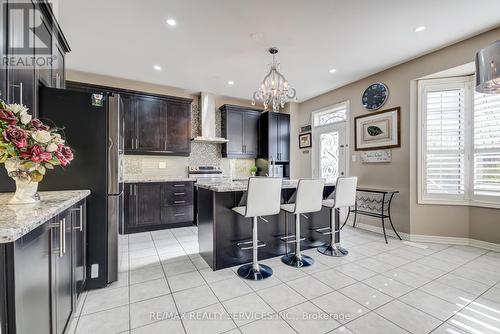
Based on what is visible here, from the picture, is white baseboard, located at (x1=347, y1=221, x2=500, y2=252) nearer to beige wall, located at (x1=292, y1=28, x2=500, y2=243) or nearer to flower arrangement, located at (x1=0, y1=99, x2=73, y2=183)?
beige wall, located at (x1=292, y1=28, x2=500, y2=243)

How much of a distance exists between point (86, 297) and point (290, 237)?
7.39ft

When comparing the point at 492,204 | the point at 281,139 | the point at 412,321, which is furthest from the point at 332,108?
the point at 412,321

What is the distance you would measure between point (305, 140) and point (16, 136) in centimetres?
526

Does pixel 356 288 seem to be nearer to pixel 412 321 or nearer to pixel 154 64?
pixel 412 321

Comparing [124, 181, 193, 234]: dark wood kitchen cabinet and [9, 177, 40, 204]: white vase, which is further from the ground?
[9, 177, 40, 204]: white vase

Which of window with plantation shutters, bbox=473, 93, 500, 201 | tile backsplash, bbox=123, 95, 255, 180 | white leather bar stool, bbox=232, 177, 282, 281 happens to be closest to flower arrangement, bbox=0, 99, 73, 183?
white leather bar stool, bbox=232, 177, 282, 281

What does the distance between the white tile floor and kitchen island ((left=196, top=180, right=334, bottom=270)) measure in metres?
0.16

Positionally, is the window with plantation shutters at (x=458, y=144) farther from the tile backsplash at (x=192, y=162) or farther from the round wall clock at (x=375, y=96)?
the tile backsplash at (x=192, y=162)

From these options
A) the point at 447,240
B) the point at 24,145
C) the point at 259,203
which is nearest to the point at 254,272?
the point at 259,203

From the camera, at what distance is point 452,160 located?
3502mm

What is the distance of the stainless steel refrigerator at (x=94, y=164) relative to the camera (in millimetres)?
2031

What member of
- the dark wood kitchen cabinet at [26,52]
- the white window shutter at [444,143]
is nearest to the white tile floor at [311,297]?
the white window shutter at [444,143]

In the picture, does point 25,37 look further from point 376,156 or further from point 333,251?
point 376,156

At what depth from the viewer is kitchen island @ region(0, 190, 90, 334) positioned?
33.5 inches
